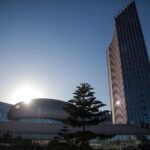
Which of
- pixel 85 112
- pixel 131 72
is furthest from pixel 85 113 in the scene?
pixel 131 72

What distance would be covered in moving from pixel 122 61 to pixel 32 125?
76542mm

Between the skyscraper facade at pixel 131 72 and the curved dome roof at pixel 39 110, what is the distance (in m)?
42.4

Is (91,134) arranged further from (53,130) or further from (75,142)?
(53,130)

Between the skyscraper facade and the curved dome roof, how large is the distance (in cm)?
4236

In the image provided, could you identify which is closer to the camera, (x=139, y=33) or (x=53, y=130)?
(x=53, y=130)

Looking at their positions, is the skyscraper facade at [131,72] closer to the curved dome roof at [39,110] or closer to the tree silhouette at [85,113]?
the curved dome roof at [39,110]

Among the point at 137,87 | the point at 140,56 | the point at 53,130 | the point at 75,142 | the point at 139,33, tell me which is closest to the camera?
the point at 75,142

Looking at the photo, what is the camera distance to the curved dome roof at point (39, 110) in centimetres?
6994

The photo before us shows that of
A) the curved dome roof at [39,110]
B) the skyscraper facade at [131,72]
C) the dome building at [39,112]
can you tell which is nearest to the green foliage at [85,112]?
the dome building at [39,112]

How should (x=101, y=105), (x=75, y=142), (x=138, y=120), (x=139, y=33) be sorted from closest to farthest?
(x=75, y=142) < (x=101, y=105) < (x=138, y=120) < (x=139, y=33)

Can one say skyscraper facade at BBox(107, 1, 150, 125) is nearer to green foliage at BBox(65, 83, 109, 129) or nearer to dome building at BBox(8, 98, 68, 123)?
dome building at BBox(8, 98, 68, 123)

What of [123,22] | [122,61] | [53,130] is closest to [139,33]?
[123,22]

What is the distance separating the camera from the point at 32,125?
54094 millimetres

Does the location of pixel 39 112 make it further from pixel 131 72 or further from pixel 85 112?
pixel 131 72
